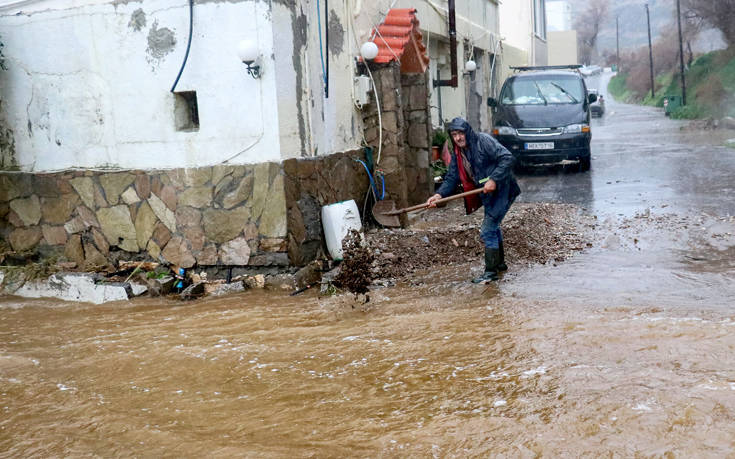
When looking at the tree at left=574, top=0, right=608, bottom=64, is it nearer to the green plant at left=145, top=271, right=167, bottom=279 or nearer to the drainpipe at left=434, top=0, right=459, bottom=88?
the drainpipe at left=434, top=0, right=459, bottom=88

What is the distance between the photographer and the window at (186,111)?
24.0 ft

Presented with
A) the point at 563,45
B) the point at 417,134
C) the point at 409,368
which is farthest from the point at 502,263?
the point at 563,45

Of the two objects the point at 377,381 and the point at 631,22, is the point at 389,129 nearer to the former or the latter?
the point at 377,381

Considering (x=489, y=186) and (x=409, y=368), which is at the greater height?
(x=489, y=186)

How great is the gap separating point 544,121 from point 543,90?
128cm

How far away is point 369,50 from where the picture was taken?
8.67 metres

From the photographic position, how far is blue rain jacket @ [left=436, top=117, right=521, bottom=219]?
22.4 ft

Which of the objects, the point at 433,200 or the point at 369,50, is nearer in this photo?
the point at 433,200

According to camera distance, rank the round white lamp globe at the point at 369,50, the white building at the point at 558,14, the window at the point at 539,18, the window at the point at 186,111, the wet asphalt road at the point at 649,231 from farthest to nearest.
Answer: the white building at the point at 558,14, the window at the point at 539,18, the round white lamp globe at the point at 369,50, the window at the point at 186,111, the wet asphalt road at the point at 649,231

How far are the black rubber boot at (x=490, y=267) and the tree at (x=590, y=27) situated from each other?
8778 cm

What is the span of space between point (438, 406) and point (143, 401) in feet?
5.91

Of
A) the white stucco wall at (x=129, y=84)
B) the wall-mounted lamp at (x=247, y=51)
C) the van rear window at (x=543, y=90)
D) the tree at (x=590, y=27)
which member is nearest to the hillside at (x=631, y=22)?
the tree at (x=590, y=27)

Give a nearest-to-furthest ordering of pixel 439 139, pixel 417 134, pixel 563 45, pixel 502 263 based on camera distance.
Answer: pixel 502 263 → pixel 417 134 → pixel 439 139 → pixel 563 45

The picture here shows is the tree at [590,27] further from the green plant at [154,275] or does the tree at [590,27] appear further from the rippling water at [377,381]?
the rippling water at [377,381]
